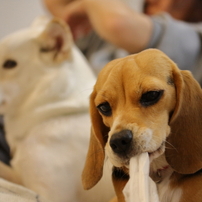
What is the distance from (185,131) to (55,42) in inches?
26.7

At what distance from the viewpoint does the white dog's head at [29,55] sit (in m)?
1.05

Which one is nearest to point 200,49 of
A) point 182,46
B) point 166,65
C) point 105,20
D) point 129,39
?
point 182,46

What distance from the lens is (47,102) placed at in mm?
1078

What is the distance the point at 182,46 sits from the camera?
121 centimetres

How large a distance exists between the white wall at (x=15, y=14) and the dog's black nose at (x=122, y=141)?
1971 mm

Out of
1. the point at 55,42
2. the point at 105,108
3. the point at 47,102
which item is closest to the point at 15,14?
the point at 55,42

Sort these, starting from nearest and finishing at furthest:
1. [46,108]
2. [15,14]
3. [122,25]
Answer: [46,108], [122,25], [15,14]

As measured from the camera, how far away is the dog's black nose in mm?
547

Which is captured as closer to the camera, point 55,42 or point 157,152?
point 157,152

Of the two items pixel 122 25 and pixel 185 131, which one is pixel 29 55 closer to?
pixel 122 25

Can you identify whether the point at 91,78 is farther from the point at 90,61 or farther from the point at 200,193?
the point at 200,193

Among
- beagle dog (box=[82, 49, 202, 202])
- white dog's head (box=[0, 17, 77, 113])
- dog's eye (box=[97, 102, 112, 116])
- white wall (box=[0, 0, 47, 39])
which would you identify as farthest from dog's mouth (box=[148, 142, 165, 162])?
white wall (box=[0, 0, 47, 39])

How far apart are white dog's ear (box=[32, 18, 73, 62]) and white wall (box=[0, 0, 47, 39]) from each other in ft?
4.22

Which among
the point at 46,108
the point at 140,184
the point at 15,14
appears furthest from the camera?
the point at 15,14
